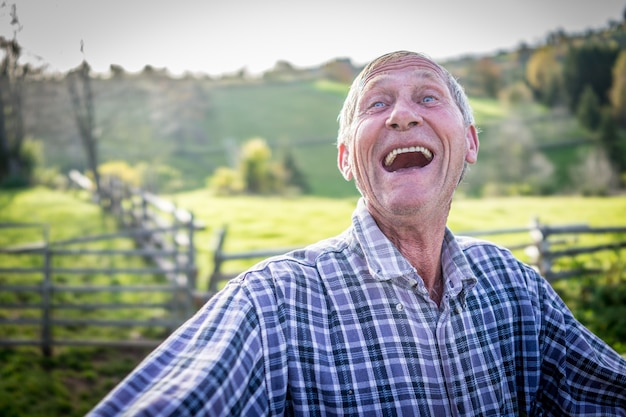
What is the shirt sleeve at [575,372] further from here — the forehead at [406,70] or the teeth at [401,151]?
the forehead at [406,70]

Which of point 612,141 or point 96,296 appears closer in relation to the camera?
point 96,296

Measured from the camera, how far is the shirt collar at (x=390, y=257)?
1.36 metres

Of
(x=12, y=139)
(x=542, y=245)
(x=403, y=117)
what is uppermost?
(x=12, y=139)

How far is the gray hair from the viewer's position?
158 centimetres

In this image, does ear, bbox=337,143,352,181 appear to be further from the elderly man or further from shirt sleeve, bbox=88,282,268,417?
shirt sleeve, bbox=88,282,268,417

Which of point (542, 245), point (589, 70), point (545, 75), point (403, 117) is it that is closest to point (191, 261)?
point (403, 117)

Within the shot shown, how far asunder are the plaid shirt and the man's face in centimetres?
14

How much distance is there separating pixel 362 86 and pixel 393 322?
2.87 ft

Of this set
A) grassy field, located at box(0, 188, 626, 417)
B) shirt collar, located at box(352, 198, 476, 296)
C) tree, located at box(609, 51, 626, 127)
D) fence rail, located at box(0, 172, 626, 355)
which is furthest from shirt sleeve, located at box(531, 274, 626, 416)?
tree, located at box(609, 51, 626, 127)

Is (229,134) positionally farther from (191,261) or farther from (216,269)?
(216,269)

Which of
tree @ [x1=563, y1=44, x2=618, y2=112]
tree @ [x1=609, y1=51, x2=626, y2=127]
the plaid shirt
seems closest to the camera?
the plaid shirt

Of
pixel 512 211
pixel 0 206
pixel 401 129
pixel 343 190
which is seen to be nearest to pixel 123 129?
pixel 0 206

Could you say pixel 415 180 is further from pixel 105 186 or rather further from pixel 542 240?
pixel 105 186

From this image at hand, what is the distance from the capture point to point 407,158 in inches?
66.3
